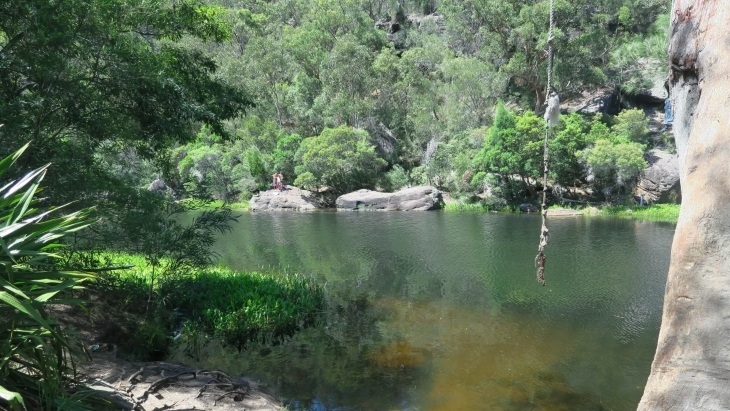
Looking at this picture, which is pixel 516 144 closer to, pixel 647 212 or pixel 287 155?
pixel 647 212

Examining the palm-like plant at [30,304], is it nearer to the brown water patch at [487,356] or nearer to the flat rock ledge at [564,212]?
the brown water patch at [487,356]

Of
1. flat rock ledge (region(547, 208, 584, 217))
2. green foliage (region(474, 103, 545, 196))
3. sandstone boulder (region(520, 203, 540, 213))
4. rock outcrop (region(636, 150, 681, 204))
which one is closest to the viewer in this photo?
flat rock ledge (region(547, 208, 584, 217))

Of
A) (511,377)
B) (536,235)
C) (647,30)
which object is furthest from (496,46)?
(511,377)

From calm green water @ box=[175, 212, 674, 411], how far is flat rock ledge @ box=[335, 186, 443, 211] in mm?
12496

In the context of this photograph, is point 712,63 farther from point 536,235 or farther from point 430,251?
point 536,235

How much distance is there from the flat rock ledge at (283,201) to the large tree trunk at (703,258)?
32496 mm

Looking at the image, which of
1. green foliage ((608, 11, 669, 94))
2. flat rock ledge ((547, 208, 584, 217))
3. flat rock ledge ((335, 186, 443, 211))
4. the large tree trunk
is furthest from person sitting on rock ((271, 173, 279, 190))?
the large tree trunk

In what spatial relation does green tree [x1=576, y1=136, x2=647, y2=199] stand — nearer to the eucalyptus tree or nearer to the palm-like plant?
the eucalyptus tree

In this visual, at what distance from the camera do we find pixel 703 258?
6.02ft

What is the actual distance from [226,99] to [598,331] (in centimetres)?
849

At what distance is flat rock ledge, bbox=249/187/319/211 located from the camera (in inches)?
1361

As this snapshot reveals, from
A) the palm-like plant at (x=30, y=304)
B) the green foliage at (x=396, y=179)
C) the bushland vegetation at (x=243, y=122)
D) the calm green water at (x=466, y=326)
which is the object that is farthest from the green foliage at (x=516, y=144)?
the palm-like plant at (x=30, y=304)

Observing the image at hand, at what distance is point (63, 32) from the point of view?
6047 millimetres

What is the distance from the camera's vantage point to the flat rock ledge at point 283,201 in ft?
113
